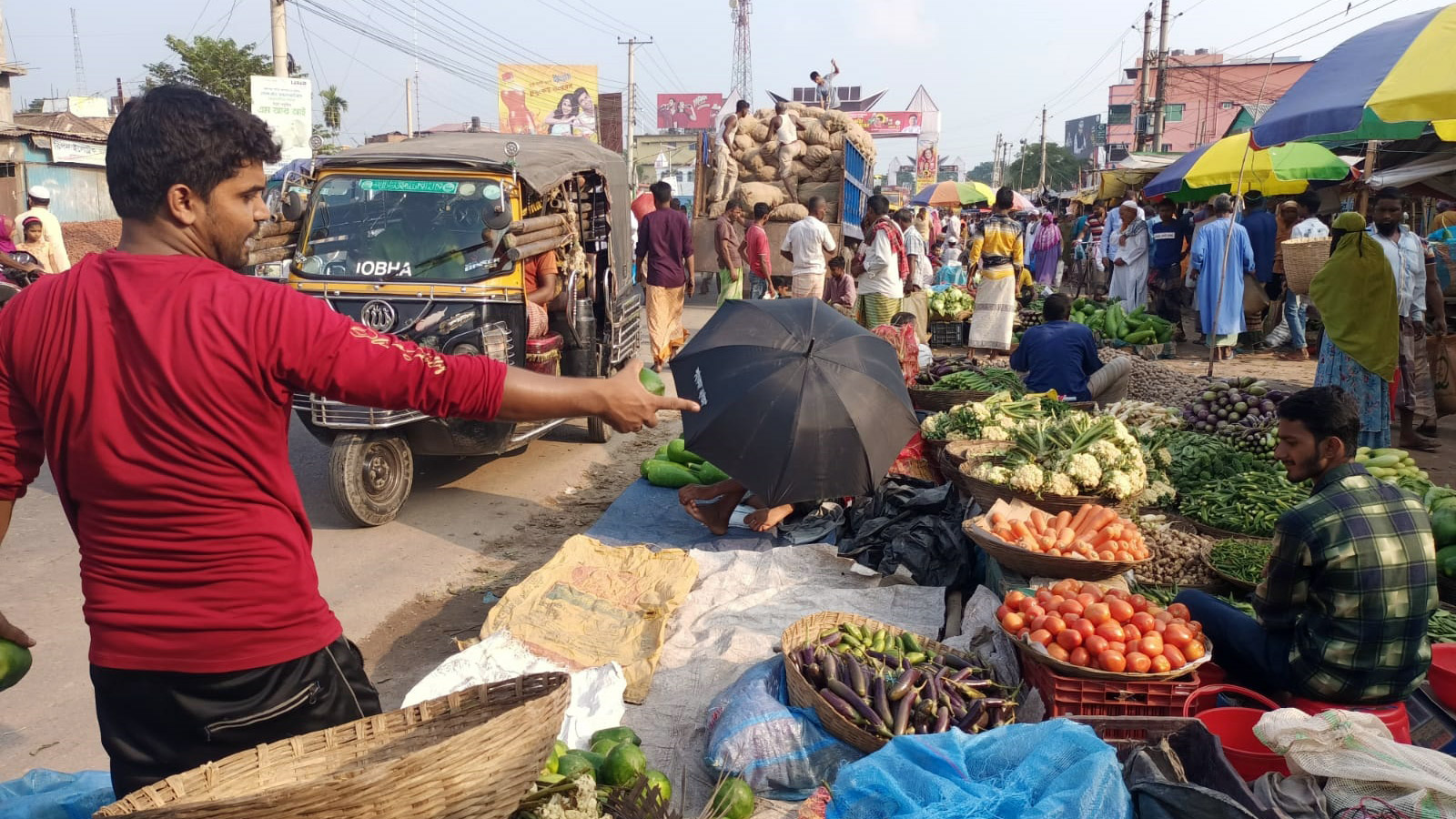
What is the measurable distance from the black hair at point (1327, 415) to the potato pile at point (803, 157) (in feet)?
45.0

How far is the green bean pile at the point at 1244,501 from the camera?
5309 mm

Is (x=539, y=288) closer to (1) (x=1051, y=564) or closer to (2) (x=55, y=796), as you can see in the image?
(1) (x=1051, y=564)

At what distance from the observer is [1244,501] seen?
5516 mm

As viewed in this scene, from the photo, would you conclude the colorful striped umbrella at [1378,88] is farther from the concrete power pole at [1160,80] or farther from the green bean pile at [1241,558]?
the concrete power pole at [1160,80]

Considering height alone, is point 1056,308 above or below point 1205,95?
below

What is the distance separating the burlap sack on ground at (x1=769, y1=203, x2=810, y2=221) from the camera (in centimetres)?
1636

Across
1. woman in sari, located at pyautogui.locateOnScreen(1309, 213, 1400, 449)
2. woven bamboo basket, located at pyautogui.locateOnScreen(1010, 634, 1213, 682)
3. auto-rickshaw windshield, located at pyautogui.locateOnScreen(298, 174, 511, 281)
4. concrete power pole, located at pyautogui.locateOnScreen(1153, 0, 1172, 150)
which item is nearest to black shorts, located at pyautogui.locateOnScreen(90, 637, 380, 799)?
woven bamboo basket, located at pyautogui.locateOnScreen(1010, 634, 1213, 682)

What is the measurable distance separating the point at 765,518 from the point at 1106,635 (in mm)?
2732

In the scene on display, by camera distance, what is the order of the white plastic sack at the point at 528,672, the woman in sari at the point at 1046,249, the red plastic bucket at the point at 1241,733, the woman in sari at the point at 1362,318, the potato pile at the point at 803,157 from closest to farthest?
1. the red plastic bucket at the point at 1241,733
2. the white plastic sack at the point at 528,672
3. the woman in sari at the point at 1362,318
4. the potato pile at the point at 803,157
5. the woman in sari at the point at 1046,249

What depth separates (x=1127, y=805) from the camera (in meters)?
2.78

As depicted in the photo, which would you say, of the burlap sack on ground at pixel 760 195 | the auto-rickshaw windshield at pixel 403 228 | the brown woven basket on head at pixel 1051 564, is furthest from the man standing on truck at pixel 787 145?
the brown woven basket on head at pixel 1051 564

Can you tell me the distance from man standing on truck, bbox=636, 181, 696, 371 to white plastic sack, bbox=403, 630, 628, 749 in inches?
293

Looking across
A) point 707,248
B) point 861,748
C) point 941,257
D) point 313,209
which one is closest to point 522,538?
point 313,209

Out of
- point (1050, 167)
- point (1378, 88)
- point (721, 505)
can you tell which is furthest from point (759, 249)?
point (1050, 167)
